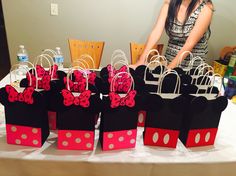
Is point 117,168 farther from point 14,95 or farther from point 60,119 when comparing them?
point 14,95

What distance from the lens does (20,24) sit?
2.64 m

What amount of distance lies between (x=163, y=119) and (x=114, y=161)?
9.1 inches

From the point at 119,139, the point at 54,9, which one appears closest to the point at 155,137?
the point at 119,139

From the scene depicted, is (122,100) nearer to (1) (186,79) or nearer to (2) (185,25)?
(1) (186,79)

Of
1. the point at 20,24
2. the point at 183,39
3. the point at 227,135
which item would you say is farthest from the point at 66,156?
the point at 20,24

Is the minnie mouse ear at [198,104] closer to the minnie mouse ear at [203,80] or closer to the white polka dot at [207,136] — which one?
the white polka dot at [207,136]

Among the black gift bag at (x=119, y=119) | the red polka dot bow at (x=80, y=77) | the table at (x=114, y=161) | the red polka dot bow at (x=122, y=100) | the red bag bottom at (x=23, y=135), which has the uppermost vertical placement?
the red polka dot bow at (x=80, y=77)

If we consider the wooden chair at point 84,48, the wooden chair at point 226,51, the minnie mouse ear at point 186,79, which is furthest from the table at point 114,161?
the wooden chair at point 226,51

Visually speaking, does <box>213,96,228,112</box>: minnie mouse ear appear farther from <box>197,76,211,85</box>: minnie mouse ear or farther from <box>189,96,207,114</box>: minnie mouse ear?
<box>197,76,211,85</box>: minnie mouse ear

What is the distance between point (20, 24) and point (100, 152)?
225cm

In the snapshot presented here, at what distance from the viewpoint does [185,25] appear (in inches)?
72.2

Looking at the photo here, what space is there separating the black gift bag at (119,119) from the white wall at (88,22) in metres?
1.98

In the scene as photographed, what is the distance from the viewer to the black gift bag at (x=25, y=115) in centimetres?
80

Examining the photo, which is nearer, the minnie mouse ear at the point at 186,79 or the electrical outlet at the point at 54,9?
the minnie mouse ear at the point at 186,79
